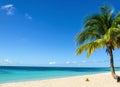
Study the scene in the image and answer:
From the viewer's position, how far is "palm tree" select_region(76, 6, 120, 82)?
43.6 ft

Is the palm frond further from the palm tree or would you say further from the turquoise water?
the turquoise water

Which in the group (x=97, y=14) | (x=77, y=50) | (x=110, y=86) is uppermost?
(x=97, y=14)

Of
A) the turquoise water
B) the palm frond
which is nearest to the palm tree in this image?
A: the palm frond

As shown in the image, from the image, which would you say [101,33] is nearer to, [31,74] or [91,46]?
[91,46]

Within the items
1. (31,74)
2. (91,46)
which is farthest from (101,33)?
(31,74)

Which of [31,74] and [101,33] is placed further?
[31,74]

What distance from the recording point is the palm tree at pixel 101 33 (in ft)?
43.6

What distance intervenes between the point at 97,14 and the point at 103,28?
1.10m

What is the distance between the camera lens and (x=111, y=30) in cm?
1267

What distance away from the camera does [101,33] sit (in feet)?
46.2

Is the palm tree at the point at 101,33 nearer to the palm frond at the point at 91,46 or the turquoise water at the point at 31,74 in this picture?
the palm frond at the point at 91,46

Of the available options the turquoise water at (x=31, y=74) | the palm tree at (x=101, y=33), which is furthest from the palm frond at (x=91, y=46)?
the turquoise water at (x=31, y=74)

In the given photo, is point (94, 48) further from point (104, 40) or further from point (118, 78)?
point (118, 78)

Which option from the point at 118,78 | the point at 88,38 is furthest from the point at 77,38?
the point at 118,78
